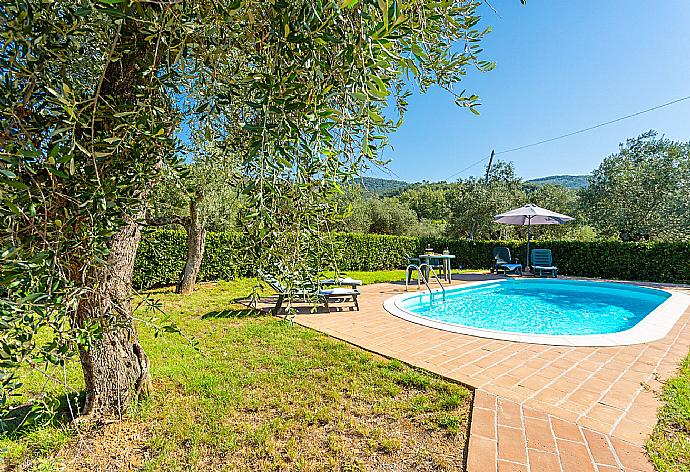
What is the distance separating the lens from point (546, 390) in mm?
3793

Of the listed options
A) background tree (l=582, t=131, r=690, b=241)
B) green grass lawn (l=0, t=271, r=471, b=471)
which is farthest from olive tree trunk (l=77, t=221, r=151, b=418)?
background tree (l=582, t=131, r=690, b=241)

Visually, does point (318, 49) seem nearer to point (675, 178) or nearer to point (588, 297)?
point (588, 297)

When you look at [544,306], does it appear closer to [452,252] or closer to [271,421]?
[452,252]

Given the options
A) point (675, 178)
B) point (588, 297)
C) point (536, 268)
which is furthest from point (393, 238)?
point (675, 178)

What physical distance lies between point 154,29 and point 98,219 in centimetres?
89

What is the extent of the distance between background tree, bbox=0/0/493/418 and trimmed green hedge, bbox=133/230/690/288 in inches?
214

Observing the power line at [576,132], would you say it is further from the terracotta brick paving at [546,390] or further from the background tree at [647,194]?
the terracotta brick paving at [546,390]

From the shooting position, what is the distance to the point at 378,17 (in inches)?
53.5

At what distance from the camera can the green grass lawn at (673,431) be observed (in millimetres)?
2617

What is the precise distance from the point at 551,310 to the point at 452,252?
381 inches

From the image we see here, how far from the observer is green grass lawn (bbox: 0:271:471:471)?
2.75 meters

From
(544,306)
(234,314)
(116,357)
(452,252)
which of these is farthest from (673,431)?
(452,252)

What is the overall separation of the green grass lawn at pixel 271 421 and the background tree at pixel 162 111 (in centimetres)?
121

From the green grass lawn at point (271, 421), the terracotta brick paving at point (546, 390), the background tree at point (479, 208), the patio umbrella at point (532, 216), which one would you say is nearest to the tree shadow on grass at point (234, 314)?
the terracotta brick paving at point (546, 390)
